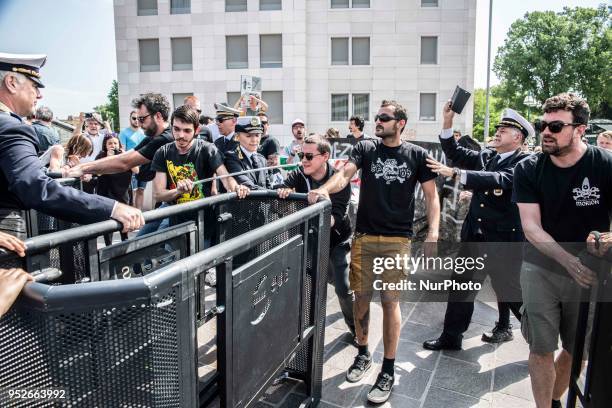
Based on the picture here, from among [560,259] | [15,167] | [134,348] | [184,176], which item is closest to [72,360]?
[134,348]

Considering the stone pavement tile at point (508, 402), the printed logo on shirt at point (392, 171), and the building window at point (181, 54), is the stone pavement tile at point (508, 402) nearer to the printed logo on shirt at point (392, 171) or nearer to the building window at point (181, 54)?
the printed logo on shirt at point (392, 171)

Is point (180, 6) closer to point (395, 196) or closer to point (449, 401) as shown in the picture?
point (395, 196)

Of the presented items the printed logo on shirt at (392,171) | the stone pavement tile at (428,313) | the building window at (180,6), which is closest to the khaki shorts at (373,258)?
the printed logo on shirt at (392,171)

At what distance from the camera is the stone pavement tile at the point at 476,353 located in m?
3.82

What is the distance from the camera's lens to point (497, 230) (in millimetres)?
4137

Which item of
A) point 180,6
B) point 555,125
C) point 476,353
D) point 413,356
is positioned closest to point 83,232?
point 555,125

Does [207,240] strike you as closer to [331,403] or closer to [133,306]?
[331,403]

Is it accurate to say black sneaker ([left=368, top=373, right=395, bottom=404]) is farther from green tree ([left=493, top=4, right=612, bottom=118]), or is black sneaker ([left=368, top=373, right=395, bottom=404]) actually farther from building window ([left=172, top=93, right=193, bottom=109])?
green tree ([left=493, top=4, right=612, bottom=118])

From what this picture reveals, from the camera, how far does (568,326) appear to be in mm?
2896

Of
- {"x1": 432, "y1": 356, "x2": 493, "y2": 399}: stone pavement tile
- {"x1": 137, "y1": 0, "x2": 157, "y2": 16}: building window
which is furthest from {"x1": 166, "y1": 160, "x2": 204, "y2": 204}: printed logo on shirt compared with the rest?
{"x1": 137, "y1": 0, "x2": 157, "y2": 16}: building window

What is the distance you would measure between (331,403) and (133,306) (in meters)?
2.26

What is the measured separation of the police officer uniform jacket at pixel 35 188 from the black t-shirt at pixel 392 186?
6.51 feet

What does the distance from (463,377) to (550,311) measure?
1.01 meters

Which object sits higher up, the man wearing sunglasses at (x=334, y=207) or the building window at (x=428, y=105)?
the building window at (x=428, y=105)
